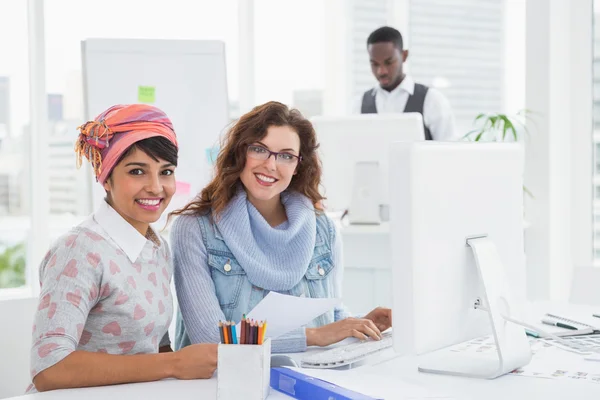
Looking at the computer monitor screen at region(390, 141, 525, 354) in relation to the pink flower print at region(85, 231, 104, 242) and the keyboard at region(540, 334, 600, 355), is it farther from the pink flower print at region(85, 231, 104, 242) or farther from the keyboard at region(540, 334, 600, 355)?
the pink flower print at region(85, 231, 104, 242)

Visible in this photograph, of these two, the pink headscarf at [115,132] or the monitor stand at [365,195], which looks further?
the monitor stand at [365,195]

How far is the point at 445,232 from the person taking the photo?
54.9 inches

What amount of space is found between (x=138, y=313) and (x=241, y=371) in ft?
1.16

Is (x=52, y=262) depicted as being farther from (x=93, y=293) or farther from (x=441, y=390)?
(x=441, y=390)

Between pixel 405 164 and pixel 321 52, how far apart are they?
3.89m

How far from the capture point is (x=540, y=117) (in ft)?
13.1

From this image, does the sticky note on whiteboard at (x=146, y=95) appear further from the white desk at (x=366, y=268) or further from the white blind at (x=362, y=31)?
the white blind at (x=362, y=31)

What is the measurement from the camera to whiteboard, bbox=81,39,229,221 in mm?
3350

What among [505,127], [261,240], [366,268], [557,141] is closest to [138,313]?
[261,240]

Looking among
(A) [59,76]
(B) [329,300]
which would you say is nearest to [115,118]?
(B) [329,300]

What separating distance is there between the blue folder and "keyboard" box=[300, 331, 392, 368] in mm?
193

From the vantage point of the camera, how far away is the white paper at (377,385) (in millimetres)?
1296

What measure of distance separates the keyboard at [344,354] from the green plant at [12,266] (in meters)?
2.67

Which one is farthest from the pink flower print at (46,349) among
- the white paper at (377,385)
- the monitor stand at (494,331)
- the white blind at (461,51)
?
the white blind at (461,51)
